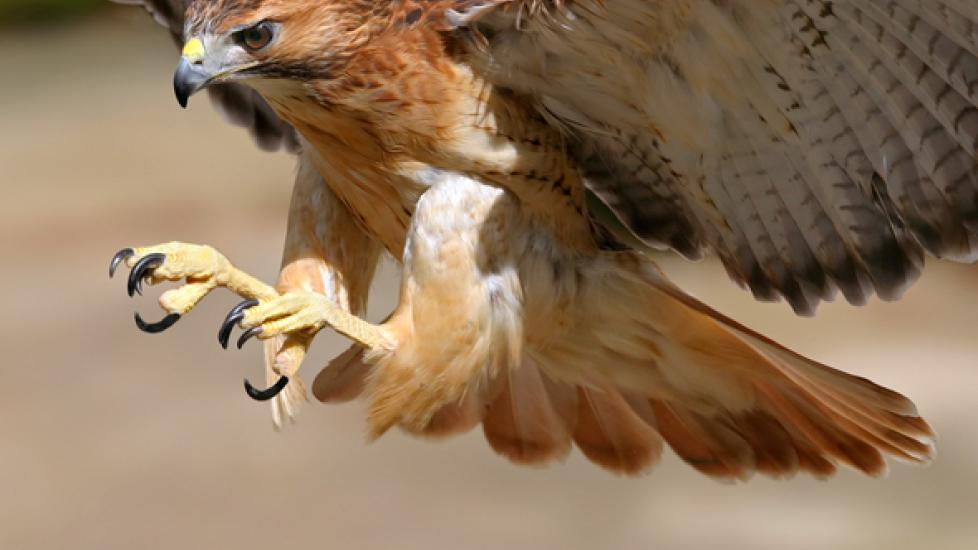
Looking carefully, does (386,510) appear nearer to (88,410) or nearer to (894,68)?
(88,410)

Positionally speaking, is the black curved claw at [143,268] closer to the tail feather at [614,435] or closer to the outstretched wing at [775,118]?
the outstretched wing at [775,118]

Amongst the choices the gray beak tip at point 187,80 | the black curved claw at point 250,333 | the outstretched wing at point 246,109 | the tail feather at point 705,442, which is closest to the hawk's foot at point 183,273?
the black curved claw at point 250,333

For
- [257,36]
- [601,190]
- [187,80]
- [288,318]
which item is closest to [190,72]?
[187,80]

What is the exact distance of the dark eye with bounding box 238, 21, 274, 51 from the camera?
10.5 feet

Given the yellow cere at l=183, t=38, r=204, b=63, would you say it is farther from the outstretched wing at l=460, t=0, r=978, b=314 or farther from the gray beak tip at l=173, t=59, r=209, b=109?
the outstretched wing at l=460, t=0, r=978, b=314

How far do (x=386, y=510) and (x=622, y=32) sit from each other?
3802 mm

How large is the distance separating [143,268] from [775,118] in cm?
136

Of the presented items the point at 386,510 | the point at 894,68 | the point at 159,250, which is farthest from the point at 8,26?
the point at 894,68

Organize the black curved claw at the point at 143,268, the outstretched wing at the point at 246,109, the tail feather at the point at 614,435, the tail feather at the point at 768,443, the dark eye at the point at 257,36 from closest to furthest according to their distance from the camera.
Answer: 1. the dark eye at the point at 257,36
2. the black curved claw at the point at 143,268
3. the tail feather at the point at 768,443
4. the tail feather at the point at 614,435
5. the outstretched wing at the point at 246,109

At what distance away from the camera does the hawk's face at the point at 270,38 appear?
10.4 ft

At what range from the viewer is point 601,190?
3.74 m

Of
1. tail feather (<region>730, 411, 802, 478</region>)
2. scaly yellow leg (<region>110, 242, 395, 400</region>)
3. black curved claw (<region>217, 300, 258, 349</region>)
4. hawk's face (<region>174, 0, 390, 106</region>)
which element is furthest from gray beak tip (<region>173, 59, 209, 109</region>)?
tail feather (<region>730, 411, 802, 478</region>)

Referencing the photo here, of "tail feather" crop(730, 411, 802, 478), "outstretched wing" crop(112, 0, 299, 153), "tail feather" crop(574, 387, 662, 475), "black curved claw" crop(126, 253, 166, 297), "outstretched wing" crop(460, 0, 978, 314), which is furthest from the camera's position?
"outstretched wing" crop(112, 0, 299, 153)

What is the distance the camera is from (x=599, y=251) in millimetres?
3807
